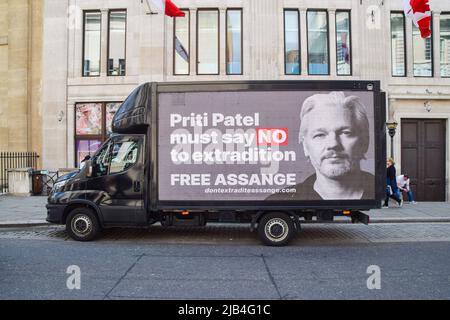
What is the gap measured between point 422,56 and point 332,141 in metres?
12.8

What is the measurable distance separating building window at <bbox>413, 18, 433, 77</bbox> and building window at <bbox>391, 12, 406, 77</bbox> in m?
0.55

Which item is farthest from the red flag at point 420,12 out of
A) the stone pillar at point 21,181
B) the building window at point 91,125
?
the stone pillar at point 21,181

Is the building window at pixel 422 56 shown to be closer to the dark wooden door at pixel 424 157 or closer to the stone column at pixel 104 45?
the dark wooden door at pixel 424 157

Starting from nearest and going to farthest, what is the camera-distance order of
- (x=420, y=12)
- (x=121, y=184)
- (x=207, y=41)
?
(x=121, y=184)
(x=420, y=12)
(x=207, y=41)

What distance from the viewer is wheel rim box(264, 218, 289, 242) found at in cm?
817

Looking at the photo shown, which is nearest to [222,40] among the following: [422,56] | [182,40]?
[182,40]

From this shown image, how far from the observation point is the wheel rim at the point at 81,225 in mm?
8523

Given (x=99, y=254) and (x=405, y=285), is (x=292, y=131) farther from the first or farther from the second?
(x=99, y=254)

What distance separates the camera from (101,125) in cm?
1803

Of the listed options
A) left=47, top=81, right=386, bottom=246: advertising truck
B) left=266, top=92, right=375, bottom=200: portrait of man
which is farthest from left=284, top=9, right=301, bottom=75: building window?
left=266, top=92, right=375, bottom=200: portrait of man

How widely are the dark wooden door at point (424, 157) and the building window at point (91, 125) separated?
1333 cm

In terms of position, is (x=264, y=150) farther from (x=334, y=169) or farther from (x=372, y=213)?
(x=372, y=213)

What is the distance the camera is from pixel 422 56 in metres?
17.8

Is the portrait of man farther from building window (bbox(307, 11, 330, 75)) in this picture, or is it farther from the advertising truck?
building window (bbox(307, 11, 330, 75))
